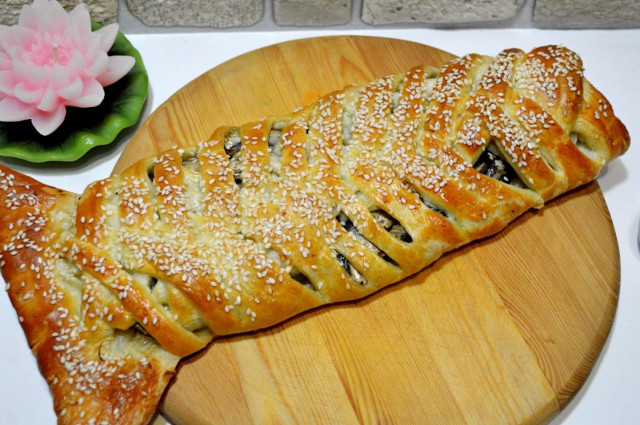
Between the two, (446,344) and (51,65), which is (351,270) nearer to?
(446,344)

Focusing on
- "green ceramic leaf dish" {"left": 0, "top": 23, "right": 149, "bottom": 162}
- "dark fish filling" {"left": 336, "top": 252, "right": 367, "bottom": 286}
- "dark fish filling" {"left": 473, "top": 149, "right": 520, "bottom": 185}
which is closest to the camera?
"dark fish filling" {"left": 336, "top": 252, "right": 367, "bottom": 286}

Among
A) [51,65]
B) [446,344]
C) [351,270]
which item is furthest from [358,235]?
[51,65]

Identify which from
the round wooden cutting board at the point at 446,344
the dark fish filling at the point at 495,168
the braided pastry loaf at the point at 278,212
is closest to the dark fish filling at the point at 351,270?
the braided pastry loaf at the point at 278,212

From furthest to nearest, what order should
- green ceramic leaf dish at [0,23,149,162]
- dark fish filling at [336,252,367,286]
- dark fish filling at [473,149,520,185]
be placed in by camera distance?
green ceramic leaf dish at [0,23,149,162] → dark fish filling at [473,149,520,185] → dark fish filling at [336,252,367,286]

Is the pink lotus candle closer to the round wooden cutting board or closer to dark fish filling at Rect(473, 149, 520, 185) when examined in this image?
the round wooden cutting board

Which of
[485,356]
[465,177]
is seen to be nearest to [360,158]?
[465,177]

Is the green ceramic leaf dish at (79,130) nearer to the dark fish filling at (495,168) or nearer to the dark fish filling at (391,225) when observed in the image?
the dark fish filling at (391,225)

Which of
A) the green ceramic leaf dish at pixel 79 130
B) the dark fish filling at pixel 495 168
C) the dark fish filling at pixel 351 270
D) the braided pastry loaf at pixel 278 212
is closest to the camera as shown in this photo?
the braided pastry loaf at pixel 278 212

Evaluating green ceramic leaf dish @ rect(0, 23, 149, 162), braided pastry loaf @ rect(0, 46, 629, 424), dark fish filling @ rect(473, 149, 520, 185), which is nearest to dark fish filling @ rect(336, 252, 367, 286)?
braided pastry loaf @ rect(0, 46, 629, 424)
